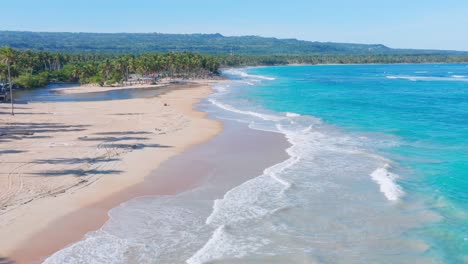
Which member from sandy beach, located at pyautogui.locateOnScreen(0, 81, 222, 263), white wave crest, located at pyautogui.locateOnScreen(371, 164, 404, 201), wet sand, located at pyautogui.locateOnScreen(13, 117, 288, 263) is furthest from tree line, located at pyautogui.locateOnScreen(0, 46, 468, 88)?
white wave crest, located at pyautogui.locateOnScreen(371, 164, 404, 201)

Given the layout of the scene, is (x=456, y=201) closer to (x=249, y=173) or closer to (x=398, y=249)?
(x=398, y=249)

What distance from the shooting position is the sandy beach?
18609 mm

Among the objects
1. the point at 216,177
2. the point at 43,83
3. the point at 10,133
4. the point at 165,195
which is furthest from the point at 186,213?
the point at 43,83

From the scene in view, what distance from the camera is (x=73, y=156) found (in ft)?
94.3

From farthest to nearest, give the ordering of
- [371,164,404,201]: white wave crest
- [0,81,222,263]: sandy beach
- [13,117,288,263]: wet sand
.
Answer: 1. [371,164,404,201]: white wave crest
2. [0,81,222,263]: sandy beach
3. [13,117,288,263]: wet sand

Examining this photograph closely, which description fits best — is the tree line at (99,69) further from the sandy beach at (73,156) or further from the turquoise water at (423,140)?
the turquoise water at (423,140)

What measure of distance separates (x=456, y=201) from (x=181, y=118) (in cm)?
3064

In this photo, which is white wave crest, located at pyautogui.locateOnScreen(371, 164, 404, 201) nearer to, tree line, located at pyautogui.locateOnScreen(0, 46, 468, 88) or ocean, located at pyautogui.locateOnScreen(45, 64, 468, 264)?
ocean, located at pyautogui.locateOnScreen(45, 64, 468, 264)

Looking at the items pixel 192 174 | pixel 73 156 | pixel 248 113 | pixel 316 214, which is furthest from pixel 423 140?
pixel 73 156

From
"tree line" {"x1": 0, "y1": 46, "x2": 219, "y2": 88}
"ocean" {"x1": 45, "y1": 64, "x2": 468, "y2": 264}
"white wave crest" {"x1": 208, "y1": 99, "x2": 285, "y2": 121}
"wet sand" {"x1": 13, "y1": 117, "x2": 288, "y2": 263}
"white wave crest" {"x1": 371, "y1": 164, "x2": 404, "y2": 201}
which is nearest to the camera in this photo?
"ocean" {"x1": 45, "y1": 64, "x2": 468, "y2": 264}

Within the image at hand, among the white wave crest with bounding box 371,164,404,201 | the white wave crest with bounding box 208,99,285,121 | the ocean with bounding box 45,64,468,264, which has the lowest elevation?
the white wave crest with bounding box 208,99,285,121

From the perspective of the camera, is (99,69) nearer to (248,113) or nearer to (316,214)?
(248,113)

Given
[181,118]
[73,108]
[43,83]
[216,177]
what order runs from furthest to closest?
[43,83], [73,108], [181,118], [216,177]

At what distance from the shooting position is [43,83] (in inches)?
3743
